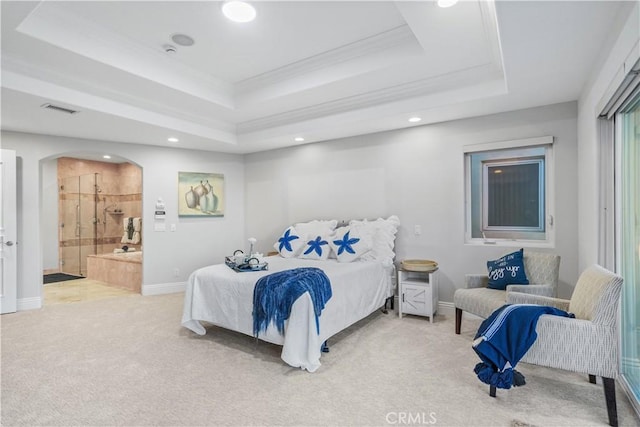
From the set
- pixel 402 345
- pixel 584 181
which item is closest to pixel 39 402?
pixel 402 345

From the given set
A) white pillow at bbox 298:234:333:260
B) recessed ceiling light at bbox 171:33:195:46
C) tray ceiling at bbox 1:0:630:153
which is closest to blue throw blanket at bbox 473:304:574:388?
tray ceiling at bbox 1:0:630:153

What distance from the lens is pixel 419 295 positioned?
3.90 metres

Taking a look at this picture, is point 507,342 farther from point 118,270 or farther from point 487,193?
point 118,270

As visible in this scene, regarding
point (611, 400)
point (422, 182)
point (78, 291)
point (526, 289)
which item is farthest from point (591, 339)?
point (78, 291)

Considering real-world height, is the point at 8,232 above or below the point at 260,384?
above

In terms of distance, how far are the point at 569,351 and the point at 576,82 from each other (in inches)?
89.6

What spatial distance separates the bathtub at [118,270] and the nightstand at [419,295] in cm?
418

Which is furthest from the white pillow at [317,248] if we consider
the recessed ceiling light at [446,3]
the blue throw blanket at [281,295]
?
the recessed ceiling light at [446,3]

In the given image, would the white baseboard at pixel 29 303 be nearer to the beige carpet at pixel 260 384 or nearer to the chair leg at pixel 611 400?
the beige carpet at pixel 260 384

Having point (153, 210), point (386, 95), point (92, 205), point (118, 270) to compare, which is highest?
point (386, 95)

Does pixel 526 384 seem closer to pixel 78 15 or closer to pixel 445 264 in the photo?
pixel 445 264

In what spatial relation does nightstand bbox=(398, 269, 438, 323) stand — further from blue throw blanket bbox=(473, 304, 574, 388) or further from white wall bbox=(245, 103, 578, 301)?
blue throw blanket bbox=(473, 304, 574, 388)

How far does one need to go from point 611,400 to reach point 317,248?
301cm

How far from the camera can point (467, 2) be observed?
2293 millimetres
